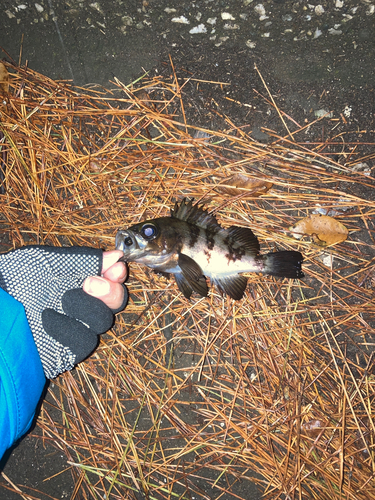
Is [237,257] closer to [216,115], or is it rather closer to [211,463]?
[216,115]

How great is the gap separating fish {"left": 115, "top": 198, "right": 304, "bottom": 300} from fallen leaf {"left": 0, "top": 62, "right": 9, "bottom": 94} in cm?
190

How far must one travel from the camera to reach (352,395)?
2.88m

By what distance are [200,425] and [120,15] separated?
12.9ft

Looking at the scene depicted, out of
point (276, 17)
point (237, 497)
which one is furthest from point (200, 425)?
point (276, 17)

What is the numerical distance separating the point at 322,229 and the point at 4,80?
10.6ft

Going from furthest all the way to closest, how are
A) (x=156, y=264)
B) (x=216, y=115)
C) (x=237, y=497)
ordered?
(x=216, y=115) → (x=237, y=497) → (x=156, y=264)

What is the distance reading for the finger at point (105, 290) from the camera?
2791mm

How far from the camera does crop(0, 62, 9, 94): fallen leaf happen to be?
10.4 feet

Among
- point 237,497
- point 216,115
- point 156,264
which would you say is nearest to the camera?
point 156,264

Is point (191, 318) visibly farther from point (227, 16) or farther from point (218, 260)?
point (227, 16)

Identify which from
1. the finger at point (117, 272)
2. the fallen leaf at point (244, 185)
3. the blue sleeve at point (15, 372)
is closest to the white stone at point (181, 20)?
the fallen leaf at point (244, 185)

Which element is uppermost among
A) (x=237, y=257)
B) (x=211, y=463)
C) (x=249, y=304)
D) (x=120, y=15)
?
(x=120, y=15)

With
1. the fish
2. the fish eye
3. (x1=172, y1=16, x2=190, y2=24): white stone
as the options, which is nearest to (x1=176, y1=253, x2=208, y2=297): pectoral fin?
the fish

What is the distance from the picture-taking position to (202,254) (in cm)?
278
